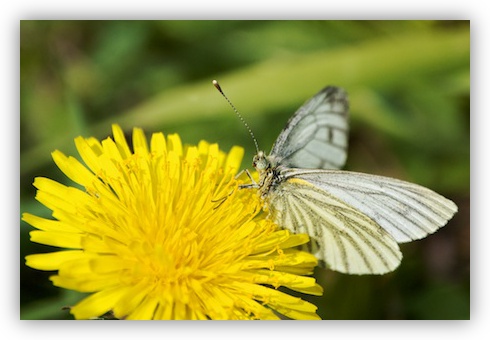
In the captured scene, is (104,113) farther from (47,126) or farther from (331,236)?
(331,236)

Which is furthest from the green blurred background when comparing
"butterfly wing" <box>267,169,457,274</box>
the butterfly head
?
the butterfly head

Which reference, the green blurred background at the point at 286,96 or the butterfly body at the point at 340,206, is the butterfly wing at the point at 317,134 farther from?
the green blurred background at the point at 286,96

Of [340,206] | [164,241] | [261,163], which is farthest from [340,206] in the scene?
[164,241]

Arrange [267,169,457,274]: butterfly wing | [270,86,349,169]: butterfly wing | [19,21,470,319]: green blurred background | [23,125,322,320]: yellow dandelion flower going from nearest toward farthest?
1. [23,125,322,320]: yellow dandelion flower
2. [267,169,457,274]: butterfly wing
3. [270,86,349,169]: butterfly wing
4. [19,21,470,319]: green blurred background

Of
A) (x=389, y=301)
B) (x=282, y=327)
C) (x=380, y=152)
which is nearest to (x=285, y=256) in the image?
(x=282, y=327)

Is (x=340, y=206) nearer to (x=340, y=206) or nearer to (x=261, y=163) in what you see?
(x=340, y=206)

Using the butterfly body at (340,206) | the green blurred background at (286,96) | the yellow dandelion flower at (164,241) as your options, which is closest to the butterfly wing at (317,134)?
the butterfly body at (340,206)

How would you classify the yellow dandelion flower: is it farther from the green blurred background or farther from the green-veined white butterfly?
the green blurred background
